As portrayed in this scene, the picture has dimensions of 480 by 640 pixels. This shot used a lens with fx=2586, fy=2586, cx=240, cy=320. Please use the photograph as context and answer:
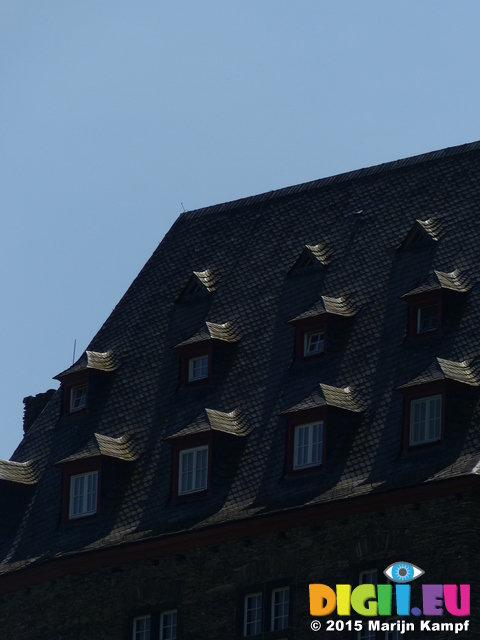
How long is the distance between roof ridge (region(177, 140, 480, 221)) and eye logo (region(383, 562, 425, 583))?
52.9 ft

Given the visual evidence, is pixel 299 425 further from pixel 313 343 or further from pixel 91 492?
pixel 91 492

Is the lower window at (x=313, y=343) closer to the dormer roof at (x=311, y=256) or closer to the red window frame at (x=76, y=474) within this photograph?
the dormer roof at (x=311, y=256)

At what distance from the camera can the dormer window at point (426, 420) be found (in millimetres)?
70938

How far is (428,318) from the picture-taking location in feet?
243

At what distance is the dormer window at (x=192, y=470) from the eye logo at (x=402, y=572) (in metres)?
7.99

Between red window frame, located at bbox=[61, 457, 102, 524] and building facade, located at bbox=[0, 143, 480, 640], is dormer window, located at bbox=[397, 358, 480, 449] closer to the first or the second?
building facade, located at bbox=[0, 143, 480, 640]

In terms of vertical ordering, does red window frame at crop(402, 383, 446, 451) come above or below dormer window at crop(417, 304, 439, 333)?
below

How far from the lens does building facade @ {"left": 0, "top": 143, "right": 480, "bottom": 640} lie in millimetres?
70375

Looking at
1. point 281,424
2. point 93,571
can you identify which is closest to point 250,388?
point 281,424

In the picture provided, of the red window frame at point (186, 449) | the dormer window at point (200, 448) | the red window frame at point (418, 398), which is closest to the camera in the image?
the red window frame at point (418, 398)

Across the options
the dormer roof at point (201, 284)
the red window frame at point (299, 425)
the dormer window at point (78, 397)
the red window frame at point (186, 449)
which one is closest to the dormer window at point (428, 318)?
the red window frame at point (299, 425)

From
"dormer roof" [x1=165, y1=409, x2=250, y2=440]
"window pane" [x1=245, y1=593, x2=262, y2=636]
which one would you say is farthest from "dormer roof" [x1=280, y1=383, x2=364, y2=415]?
"window pane" [x1=245, y1=593, x2=262, y2=636]

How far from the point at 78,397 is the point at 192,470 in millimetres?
7261

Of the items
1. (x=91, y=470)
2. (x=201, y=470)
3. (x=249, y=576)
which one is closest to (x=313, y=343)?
(x=201, y=470)
